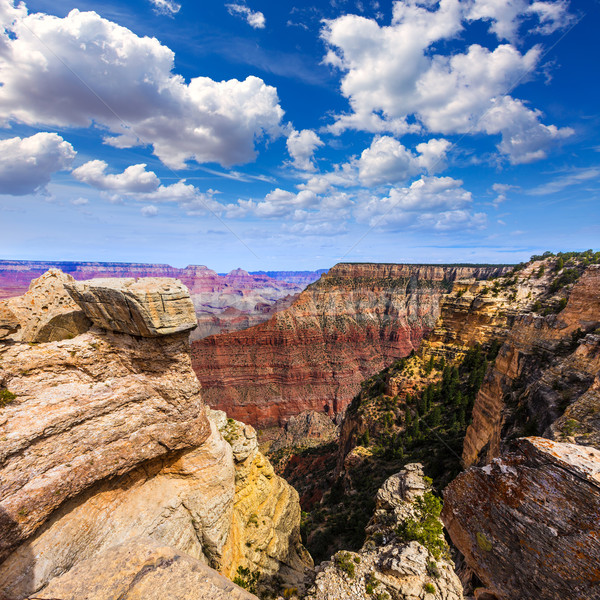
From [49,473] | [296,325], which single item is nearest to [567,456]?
[49,473]

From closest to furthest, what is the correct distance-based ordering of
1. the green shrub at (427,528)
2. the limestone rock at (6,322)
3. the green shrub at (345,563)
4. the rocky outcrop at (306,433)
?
the limestone rock at (6,322)
the green shrub at (345,563)
the green shrub at (427,528)
the rocky outcrop at (306,433)

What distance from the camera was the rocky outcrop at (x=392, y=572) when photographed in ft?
34.3

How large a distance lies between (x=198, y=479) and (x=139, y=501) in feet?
7.84

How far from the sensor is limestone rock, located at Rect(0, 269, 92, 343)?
34.8 feet

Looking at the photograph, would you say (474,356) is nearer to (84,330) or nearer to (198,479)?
(198,479)

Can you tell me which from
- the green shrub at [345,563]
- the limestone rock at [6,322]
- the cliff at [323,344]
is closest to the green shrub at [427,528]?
the green shrub at [345,563]

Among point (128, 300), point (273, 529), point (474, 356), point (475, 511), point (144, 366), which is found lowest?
point (273, 529)

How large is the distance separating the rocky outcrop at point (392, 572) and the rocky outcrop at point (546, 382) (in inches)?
256

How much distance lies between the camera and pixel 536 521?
5109mm

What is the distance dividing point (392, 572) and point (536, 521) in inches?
357

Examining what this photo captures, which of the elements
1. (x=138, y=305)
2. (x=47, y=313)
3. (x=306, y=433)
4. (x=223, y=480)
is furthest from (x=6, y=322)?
(x=306, y=433)

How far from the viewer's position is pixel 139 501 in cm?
1123

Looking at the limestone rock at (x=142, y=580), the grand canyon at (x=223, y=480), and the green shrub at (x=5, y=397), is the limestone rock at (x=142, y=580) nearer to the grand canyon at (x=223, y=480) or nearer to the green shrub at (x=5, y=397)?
the grand canyon at (x=223, y=480)

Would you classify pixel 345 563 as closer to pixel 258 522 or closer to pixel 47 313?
pixel 258 522
